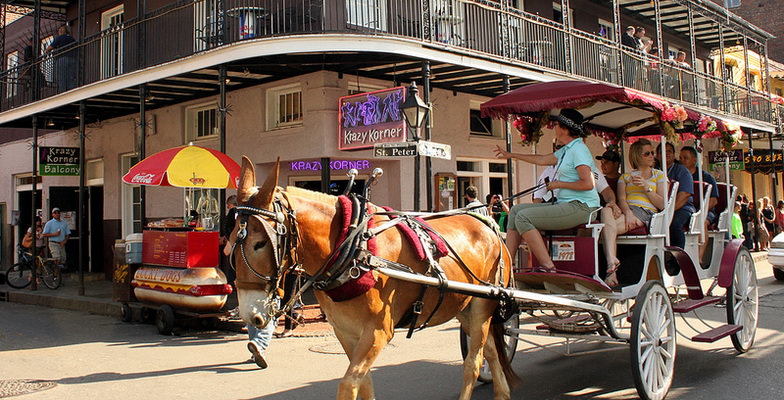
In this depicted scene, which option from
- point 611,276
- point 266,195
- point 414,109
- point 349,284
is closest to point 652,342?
point 611,276

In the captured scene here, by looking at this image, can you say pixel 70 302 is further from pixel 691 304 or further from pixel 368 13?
pixel 691 304

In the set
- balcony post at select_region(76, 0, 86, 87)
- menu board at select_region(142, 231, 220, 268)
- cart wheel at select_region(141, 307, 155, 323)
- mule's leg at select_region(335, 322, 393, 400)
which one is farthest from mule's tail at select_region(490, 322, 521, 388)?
balcony post at select_region(76, 0, 86, 87)


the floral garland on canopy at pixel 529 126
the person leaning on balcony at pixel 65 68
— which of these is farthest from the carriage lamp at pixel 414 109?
the person leaning on balcony at pixel 65 68

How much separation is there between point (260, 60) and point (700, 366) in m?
8.77

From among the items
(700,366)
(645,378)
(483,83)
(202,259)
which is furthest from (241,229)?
(483,83)

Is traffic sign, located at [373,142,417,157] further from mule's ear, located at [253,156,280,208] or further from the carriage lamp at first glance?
mule's ear, located at [253,156,280,208]

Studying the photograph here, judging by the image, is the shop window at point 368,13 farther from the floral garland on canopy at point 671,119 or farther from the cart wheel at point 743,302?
the cart wheel at point 743,302

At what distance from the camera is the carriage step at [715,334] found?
5672 mm

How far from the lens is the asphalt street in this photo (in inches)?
231

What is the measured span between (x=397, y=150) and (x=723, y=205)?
436 cm

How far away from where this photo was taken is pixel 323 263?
12.9 feet

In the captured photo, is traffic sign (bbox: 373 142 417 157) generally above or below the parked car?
above

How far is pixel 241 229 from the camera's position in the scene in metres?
3.62

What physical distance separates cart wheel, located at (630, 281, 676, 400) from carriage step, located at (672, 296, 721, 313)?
0.93 feet
